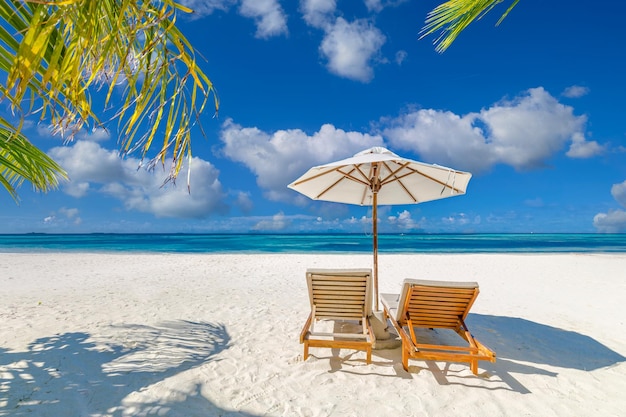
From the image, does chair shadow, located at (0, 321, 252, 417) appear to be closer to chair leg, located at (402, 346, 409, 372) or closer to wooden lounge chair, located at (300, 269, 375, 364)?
wooden lounge chair, located at (300, 269, 375, 364)

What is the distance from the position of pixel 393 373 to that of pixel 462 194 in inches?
108

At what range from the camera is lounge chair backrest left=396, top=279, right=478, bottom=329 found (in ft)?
11.8

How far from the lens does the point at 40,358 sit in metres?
3.67

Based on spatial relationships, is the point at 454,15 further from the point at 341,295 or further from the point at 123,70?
the point at 341,295

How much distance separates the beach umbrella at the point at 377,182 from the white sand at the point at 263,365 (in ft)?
5.45

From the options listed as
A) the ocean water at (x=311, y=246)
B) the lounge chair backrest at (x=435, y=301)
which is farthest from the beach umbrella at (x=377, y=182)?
the ocean water at (x=311, y=246)

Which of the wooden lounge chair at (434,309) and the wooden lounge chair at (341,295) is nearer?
the wooden lounge chair at (434,309)

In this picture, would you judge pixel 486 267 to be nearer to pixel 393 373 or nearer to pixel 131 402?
pixel 393 373

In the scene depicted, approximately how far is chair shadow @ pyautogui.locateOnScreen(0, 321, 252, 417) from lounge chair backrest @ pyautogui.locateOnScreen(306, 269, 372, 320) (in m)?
1.34

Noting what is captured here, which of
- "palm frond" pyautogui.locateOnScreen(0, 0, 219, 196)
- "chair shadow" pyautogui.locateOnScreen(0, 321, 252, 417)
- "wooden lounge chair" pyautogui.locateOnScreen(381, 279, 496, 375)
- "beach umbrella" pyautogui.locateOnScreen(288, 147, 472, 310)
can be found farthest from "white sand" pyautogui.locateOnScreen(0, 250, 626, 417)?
"palm frond" pyautogui.locateOnScreen(0, 0, 219, 196)

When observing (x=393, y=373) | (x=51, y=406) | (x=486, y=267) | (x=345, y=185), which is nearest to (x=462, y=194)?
(x=345, y=185)

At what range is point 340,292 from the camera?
4.10 m

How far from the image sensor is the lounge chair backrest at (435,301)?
3600mm

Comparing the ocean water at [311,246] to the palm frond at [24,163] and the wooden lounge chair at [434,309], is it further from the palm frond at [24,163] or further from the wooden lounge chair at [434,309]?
the palm frond at [24,163]
